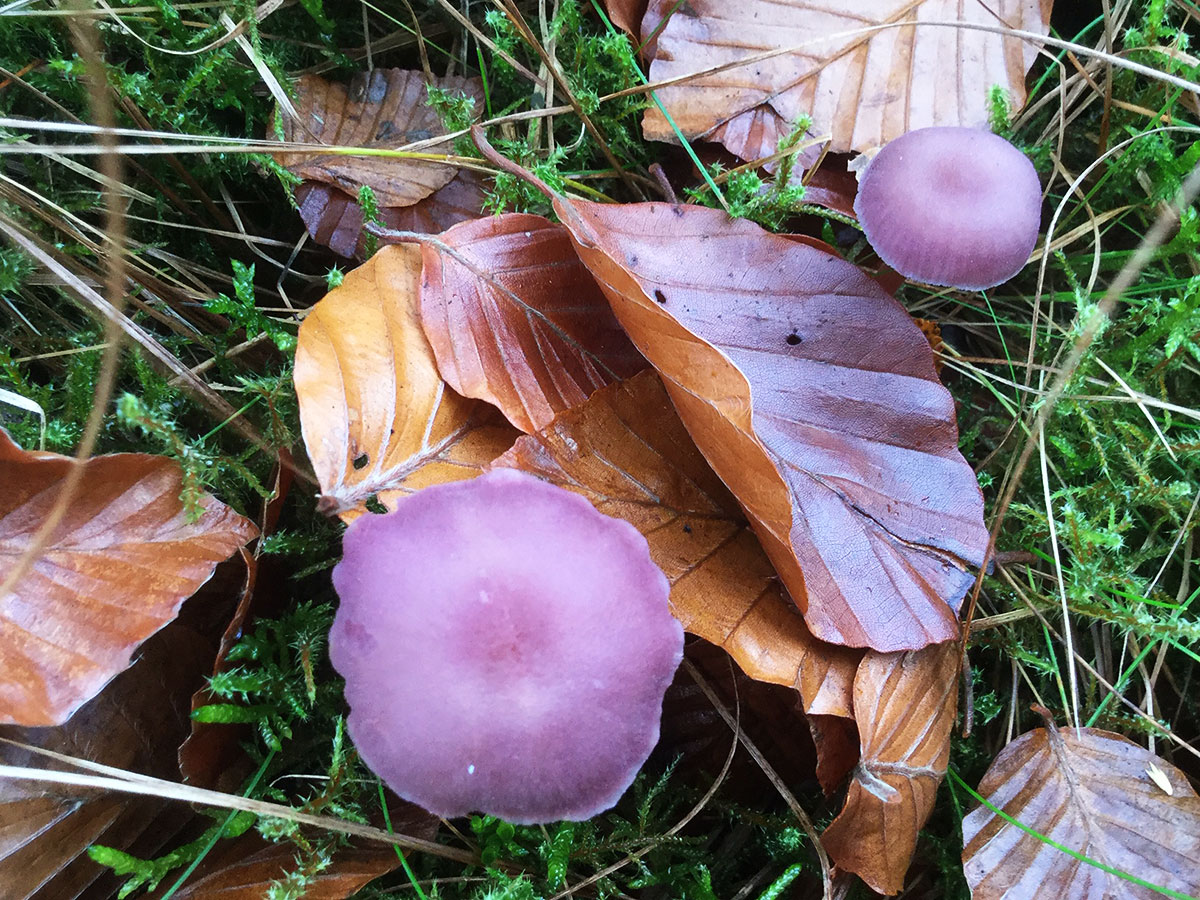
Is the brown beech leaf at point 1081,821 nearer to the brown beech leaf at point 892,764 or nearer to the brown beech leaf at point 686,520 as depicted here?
the brown beech leaf at point 892,764

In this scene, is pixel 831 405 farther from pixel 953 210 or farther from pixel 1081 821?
pixel 1081 821

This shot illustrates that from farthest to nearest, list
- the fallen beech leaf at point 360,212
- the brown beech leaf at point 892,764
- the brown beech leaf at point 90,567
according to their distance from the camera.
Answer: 1. the fallen beech leaf at point 360,212
2. the brown beech leaf at point 892,764
3. the brown beech leaf at point 90,567

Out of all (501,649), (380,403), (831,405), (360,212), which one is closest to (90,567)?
(380,403)

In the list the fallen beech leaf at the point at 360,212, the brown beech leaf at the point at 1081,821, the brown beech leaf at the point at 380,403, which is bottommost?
the brown beech leaf at the point at 1081,821

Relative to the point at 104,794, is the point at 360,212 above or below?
above

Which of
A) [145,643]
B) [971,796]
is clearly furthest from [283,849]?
[971,796]

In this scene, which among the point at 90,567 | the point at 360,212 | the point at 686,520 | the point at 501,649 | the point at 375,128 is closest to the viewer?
the point at 501,649

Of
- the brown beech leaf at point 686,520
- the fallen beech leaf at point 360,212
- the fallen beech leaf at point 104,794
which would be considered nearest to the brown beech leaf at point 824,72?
the fallen beech leaf at point 360,212
